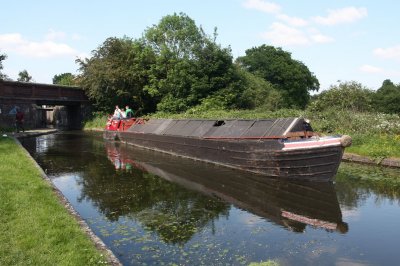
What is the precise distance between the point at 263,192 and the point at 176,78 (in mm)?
25596

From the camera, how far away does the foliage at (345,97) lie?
96.2 ft

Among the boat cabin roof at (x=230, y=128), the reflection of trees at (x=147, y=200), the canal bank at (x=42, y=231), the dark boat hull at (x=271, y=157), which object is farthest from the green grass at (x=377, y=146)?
the canal bank at (x=42, y=231)

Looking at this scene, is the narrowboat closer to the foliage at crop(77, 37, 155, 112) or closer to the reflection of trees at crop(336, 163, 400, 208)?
the reflection of trees at crop(336, 163, 400, 208)

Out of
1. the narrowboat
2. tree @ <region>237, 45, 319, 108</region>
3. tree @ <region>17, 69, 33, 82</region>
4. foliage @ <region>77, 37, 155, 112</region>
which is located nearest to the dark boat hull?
the narrowboat

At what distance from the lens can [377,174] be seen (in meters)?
14.0

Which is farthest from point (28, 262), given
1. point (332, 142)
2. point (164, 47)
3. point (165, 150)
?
point (164, 47)

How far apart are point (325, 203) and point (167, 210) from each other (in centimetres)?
414

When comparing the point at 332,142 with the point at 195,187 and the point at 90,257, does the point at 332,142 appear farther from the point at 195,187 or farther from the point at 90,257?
the point at 90,257

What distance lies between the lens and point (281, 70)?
59.5 m

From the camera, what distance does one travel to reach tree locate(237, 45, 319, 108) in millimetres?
59250

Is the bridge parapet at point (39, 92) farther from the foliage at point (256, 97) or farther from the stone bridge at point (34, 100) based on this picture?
the foliage at point (256, 97)

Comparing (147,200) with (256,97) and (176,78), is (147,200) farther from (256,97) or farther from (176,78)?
(256,97)

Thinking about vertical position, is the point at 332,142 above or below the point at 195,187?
above

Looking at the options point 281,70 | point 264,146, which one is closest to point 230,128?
point 264,146
